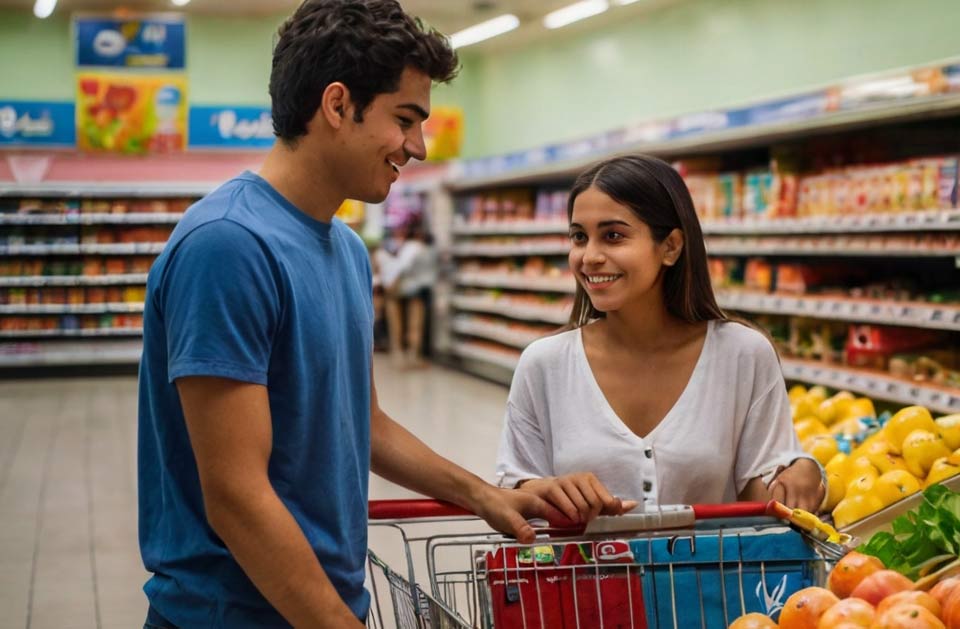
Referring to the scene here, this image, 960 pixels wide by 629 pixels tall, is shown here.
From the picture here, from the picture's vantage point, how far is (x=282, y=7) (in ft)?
45.9

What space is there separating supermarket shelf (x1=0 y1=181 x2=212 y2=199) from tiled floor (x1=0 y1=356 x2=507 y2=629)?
221cm

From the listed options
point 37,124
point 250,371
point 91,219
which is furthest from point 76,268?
point 250,371

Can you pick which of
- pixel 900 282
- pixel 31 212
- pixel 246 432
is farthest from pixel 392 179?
pixel 31 212

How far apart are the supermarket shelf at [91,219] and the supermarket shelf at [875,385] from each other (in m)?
8.50

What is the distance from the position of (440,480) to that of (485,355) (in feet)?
32.0

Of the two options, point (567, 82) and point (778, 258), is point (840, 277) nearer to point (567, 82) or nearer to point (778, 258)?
point (778, 258)

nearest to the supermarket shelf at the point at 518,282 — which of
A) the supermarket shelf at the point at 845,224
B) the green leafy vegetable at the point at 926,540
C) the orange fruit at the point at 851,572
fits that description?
the supermarket shelf at the point at 845,224

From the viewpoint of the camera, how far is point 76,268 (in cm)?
1277

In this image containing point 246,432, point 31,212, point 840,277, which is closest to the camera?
point 246,432

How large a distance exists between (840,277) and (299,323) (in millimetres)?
5114

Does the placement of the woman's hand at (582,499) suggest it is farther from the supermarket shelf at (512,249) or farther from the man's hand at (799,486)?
the supermarket shelf at (512,249)

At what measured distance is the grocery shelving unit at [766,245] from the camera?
497 cm

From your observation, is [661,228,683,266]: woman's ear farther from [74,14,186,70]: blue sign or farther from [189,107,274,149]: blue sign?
[189,107,274,149]: blue sign

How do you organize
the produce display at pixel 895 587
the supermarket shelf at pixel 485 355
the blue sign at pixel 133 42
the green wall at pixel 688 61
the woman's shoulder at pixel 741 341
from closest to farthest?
1. the produce display at pixel 895 587
2. the woman's shoulder at pixel 741 341
3. the green wall at pixel 688 61
4. the supermarket shelf at pixel 485 355
5. the blue sign at pixel 133 42
